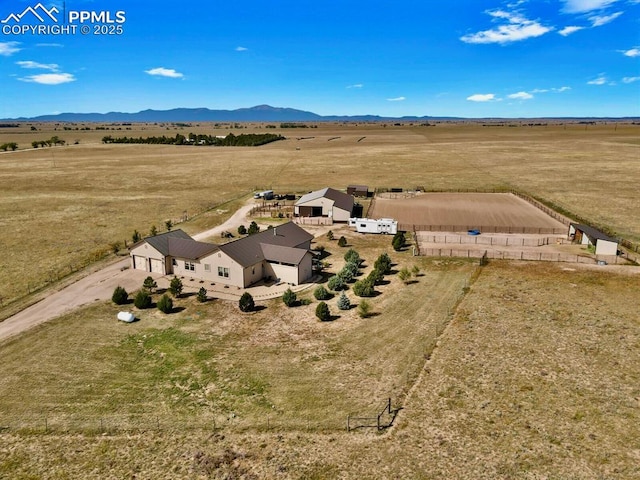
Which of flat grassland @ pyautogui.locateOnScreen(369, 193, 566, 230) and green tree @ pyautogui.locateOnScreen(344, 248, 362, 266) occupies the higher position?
flat grassland @ pyautogui.locateOnScreen(369, 193, 566, 230)

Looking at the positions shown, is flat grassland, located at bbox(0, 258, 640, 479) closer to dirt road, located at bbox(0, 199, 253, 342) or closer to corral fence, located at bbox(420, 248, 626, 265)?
dirt road, located at bbox(0, 199, 253, 342)

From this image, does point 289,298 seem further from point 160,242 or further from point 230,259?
point 160,242

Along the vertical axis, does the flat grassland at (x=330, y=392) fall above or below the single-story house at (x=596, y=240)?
below

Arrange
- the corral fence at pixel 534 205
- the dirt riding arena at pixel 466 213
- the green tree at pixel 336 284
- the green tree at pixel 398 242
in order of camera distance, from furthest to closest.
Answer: the dirt riding arena at pixel 466 213
the green tree at pixel 398 242
the corral fence at pixel 534 205
the green tree at pixel 336 284

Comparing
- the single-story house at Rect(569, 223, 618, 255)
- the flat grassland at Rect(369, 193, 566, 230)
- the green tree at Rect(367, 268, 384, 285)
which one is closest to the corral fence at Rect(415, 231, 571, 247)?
the single-story house at Rect(569, 223, 618, 255)

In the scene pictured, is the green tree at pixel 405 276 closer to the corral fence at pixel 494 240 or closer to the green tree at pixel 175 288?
the corral fence at pixel 494 240

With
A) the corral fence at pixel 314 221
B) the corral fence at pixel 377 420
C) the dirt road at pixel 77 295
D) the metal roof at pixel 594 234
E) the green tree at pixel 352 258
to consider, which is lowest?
the corral fence at pixel 377 420

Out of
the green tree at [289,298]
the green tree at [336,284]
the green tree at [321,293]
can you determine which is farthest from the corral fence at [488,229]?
the green tree at [289,298]
